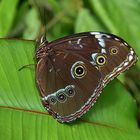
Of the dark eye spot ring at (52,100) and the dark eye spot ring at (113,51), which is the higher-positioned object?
the dark eye spot ring at (113,51)

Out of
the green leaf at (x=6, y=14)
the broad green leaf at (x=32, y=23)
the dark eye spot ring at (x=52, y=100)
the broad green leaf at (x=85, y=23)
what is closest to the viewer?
the dark eye spot ring at (x=52, y=100)

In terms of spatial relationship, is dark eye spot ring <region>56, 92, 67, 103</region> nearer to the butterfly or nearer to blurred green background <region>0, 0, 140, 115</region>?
the butterfly

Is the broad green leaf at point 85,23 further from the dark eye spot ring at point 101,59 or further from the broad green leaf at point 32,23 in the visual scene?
the dark eye spot ring at point 101,59

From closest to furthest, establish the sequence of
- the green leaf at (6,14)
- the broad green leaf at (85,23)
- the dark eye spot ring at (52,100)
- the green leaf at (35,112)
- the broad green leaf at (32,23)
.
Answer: the green leaf at (35,112), the dark eye spot ring at (52,100), the green leaf at (6,14), the broad green leaf at (85,23), the broad green leaf at (32,23)

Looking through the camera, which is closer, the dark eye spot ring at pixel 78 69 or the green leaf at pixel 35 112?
the green leaf at pixel 35 112

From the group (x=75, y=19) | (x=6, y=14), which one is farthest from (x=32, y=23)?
(x=6, y=14)

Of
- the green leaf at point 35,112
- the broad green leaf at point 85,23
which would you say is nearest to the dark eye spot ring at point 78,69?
the green leaf at point 35,112

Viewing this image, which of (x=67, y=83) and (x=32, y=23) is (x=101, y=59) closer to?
(x=67, y=83)
